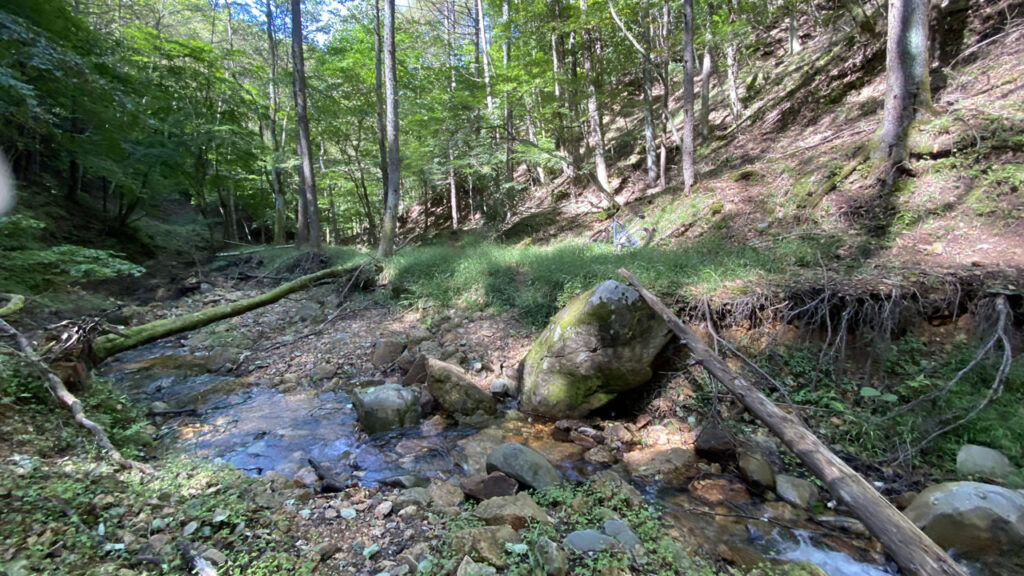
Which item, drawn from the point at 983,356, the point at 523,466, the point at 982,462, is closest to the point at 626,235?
the point at 983,356

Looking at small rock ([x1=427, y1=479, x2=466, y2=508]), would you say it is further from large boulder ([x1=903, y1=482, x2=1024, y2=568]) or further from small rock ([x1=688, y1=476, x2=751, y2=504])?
large boulder ([x1=903, y1=482, x2=1024, y2=568])

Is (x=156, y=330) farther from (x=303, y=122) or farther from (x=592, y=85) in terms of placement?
(x=592, y=85)

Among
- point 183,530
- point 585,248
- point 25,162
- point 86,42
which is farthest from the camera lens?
point 25,162

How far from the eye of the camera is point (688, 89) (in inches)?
378

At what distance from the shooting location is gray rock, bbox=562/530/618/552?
2.67 m

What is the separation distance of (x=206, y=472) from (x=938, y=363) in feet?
22.0

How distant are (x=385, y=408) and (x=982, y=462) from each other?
5.59 meters

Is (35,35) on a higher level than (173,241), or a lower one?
higher

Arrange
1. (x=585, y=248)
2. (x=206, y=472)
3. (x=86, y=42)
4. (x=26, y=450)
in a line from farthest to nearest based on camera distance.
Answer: (x=86, y=42) < (x=585, y=248) < (x=206, y=472) < (x=26, y=450)

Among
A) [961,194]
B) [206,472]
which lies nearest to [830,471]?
[206,472]

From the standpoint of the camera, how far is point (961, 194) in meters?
5.53

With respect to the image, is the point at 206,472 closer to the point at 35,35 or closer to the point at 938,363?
the point at 938,363

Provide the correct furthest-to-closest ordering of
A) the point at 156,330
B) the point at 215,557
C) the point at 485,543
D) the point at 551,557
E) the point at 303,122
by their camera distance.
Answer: the point at 303,122, the point at 156,330, the point at 485,543, the point at 551,557, the point at 215,557

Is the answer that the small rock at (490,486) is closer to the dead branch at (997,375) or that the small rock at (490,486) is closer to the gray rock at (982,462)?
the dead branch at (997,375)
